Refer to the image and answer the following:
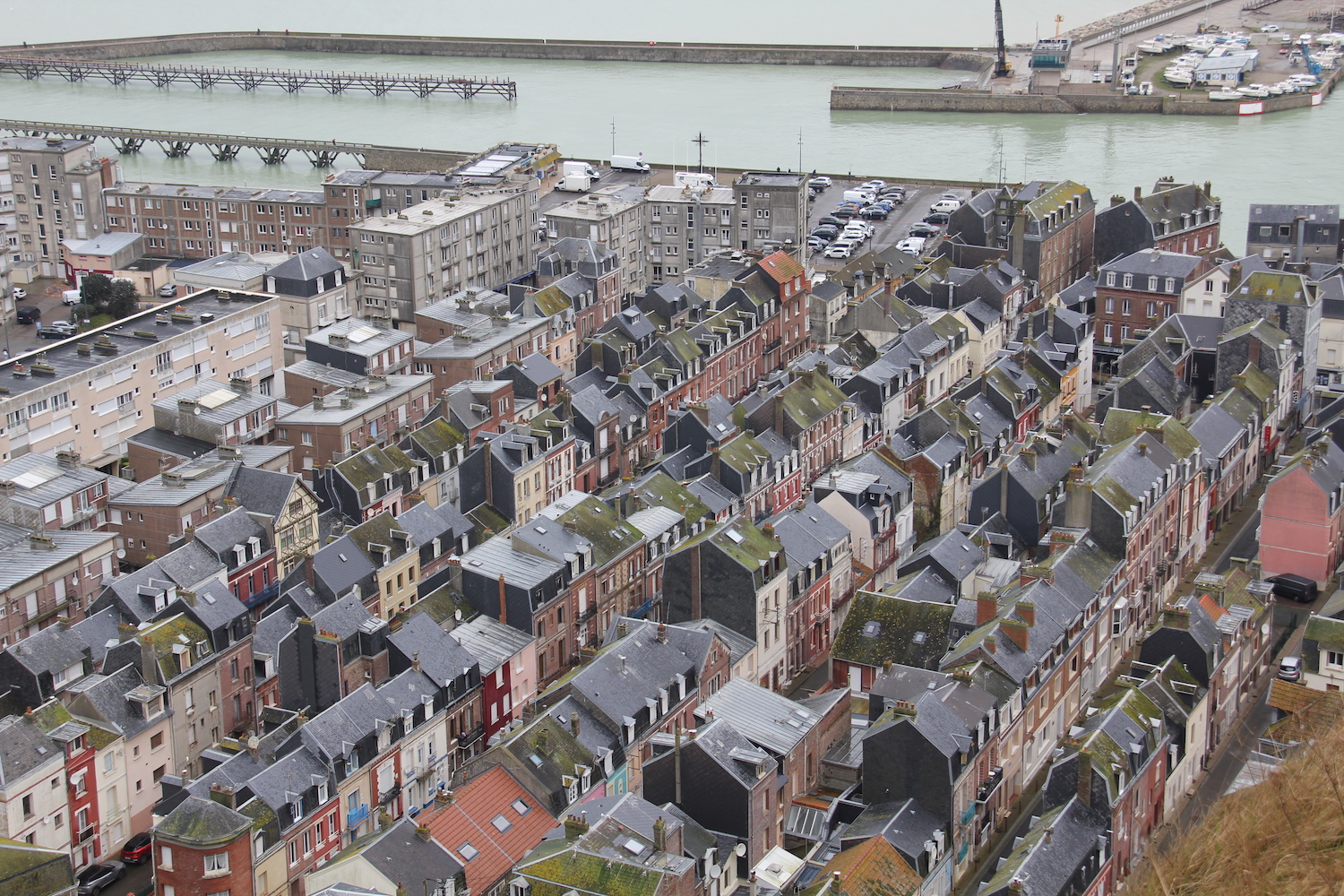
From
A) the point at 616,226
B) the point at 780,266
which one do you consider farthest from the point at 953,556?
the point at 616,226

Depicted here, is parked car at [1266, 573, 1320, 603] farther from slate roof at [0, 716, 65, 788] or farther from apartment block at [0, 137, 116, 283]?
apartment block at [0, 137, 116, 283]

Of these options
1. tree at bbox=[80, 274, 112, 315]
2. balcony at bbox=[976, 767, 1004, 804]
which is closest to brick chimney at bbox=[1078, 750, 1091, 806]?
balcony at bbox=[976, 767, 1004, 804]

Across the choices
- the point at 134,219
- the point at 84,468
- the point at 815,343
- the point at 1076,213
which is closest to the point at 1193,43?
the point at 1076,213

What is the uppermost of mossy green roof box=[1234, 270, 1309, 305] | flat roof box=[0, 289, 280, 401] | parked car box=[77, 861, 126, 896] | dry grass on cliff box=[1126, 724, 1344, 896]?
dry grass on cliff box=[1126, 724, 1344, 896]

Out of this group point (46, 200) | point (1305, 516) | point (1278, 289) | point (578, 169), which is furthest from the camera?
point (578, 169)

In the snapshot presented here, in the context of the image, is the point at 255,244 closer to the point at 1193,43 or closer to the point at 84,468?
the point at 84,468

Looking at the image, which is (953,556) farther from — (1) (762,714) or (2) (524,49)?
(2) (524,49)
